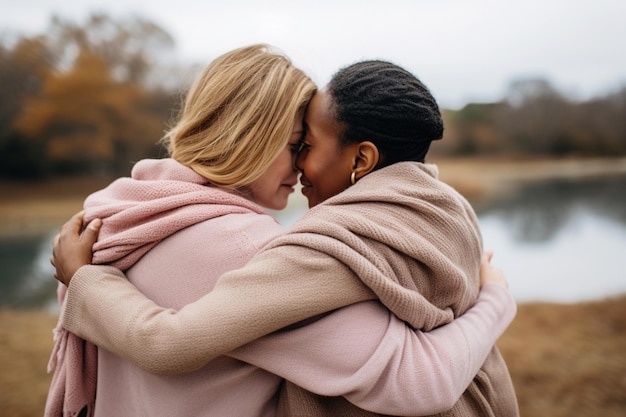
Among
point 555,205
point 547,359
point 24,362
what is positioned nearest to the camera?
point 24,362

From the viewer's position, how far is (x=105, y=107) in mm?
15953

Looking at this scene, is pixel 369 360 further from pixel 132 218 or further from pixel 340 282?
pixel 132 218

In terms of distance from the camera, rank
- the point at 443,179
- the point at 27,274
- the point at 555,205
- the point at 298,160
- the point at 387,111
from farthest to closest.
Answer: the point at 555,205 → the point at 443,179 → the point at 27,274 → the point at 298,160 → the point at 387,111

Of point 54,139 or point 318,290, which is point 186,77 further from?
point 54,139

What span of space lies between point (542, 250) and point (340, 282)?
36.1ft

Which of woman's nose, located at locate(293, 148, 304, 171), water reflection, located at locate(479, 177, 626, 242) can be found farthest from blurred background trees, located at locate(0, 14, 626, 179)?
woman's nose, located at locate(293, 148, 304, 171)

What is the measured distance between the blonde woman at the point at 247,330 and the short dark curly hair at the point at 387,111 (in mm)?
145

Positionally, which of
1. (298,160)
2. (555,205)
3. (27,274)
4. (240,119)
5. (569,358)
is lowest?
(555,205)

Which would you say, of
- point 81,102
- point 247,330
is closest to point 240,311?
point 247,330

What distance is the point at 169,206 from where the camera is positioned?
1.21 metres

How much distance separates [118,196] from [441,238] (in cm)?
89

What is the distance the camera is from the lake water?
788 cm

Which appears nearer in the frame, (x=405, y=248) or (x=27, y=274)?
(x=405, y=248)

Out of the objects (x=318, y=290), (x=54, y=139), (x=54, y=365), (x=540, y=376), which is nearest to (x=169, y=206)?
(x=318, y=290)
